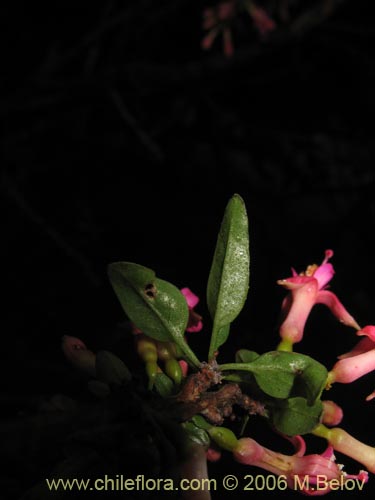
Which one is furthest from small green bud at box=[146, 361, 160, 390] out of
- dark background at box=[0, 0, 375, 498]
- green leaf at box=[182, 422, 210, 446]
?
dark background at box=[0, 0, 375, 498]

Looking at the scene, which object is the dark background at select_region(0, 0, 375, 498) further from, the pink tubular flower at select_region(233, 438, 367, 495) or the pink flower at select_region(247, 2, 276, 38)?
the pink tubular flower at select_region(233, 438, 367, 495)

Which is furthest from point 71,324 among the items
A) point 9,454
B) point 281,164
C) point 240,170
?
point 9,454

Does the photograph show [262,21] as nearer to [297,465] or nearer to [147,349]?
[147,349]

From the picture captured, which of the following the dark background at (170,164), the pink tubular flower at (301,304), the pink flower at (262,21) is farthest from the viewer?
the dark background at (170,164)

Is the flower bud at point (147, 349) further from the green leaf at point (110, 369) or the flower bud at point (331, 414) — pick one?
the flower bud at point (331, 414)

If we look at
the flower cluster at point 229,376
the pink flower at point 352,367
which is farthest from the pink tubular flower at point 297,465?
the pink flower at point 352,367

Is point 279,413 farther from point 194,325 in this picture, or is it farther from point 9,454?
point 9,454

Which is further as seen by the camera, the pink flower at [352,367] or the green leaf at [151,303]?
the pink flower at [352,367]
